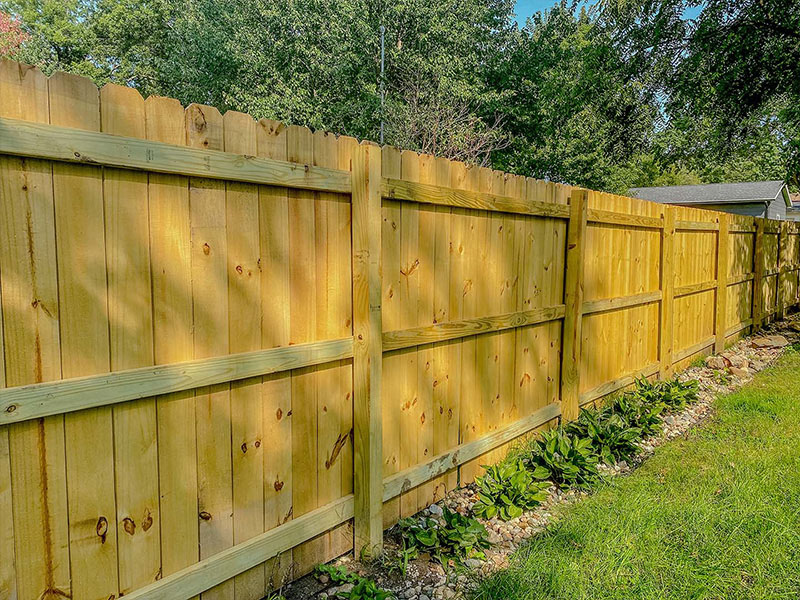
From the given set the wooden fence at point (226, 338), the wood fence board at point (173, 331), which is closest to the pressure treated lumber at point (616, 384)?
the wooden fence at point (226, 338)

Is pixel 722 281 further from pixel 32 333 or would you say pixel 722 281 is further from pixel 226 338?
pixel 32 333

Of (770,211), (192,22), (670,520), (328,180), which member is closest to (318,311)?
(328,180)

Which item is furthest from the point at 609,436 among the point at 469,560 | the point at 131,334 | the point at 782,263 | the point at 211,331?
the point at 782,263

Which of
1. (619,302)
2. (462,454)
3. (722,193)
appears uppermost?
(722,193)

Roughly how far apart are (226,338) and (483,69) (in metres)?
21.0

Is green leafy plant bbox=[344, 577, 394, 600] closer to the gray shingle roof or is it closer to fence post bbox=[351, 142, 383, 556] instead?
fence post bbox=[351, 142, 383, 556]

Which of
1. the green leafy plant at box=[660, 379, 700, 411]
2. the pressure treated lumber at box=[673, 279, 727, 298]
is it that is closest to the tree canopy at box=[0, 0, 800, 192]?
the pressure treated lumber at box=[673, 279, 727, 298]

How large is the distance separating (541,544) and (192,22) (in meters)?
22.2

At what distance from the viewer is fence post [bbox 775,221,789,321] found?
878 cm

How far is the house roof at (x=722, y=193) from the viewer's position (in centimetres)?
2370

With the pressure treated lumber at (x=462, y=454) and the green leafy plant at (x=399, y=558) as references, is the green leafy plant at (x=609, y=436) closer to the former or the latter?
the pressure treated lumber at (x=462, y=454)

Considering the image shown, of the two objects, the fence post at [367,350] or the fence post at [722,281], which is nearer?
the fence post at [367,350]

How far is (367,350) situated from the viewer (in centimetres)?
242

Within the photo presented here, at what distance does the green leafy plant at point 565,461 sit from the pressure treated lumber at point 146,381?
181cm
